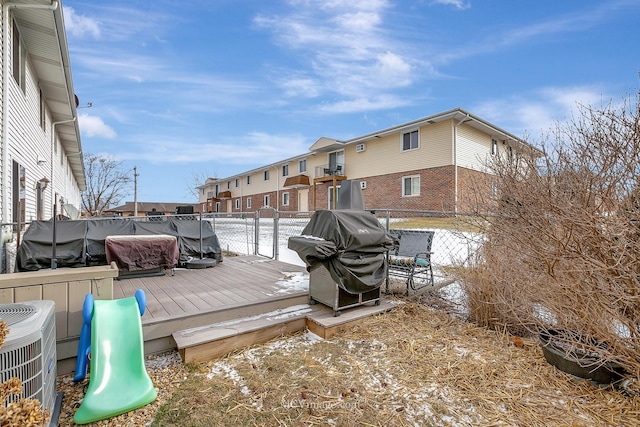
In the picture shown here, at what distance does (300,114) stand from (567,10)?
18.3m

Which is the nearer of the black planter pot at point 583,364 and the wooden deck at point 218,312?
the black planter pot at point 583,364

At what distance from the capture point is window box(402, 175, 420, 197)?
17047 mm

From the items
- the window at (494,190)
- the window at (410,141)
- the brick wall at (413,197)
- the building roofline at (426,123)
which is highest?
the building roofline at (426,123)

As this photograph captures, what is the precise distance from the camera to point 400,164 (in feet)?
58.2

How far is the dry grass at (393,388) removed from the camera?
217 cm

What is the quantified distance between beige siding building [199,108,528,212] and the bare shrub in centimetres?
794

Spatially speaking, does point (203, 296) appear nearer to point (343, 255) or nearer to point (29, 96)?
point (343, 255)

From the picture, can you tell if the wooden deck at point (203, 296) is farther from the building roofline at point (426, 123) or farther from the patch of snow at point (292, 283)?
the building roofline at point (426, 123)

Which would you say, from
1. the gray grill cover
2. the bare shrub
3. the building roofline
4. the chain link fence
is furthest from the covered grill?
the building roofline

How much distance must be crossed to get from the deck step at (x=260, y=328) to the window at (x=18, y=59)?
6243 millimetres

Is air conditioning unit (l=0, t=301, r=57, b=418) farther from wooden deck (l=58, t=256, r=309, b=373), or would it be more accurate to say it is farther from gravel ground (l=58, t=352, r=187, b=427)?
wooden deck (l=58, t=256, r=309, b=373)

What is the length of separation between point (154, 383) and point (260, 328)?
1.09 m

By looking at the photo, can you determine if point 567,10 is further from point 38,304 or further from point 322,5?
point 38,304

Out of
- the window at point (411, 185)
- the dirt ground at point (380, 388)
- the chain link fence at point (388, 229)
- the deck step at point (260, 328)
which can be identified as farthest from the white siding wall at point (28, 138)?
the window at point (411, 185)
